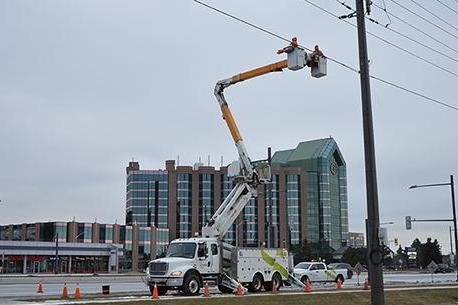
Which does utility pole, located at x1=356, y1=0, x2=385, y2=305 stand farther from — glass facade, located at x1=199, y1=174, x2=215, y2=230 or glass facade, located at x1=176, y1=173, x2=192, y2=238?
glass facade, located at x1=176, y1=173, x2=192, y2=238

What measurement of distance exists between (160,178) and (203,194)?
423 inches

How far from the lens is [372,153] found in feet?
50.2

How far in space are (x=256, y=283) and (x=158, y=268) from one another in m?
5.31

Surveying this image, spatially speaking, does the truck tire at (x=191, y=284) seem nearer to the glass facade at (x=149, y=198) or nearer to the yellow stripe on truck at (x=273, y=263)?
the yellow stripe on truck at (x=273, y=263)

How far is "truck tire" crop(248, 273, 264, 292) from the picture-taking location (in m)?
29.2

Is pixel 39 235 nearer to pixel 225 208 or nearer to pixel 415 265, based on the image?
pixel 415 265

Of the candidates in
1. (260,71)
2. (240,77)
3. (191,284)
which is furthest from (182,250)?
(260,71)

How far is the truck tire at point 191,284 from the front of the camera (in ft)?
86.3

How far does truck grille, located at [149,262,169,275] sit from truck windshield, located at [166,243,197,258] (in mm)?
997

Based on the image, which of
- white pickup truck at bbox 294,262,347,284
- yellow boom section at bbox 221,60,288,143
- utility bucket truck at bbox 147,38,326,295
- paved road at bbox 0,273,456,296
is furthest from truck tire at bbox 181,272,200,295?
white pickup truck at bbox 294,262,347,284

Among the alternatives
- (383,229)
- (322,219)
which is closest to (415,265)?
(322,219)

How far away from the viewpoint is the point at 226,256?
28.4 m

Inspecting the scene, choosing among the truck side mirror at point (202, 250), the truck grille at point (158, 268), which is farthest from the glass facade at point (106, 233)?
the truck side mirror at point (202, 250)

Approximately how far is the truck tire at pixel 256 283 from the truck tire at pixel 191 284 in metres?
3.35
